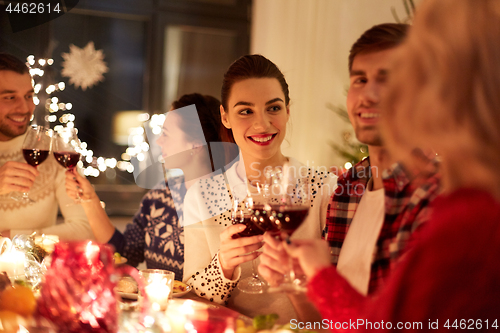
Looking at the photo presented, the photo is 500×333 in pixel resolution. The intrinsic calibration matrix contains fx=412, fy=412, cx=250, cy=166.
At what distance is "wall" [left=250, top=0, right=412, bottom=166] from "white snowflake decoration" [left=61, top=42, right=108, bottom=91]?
5.18 ft

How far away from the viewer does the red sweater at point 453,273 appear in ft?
1.90

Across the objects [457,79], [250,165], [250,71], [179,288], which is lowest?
[179,288]

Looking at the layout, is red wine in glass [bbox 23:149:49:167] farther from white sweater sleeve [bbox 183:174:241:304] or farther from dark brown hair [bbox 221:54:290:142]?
dark brown hair [bbox 221:54:290:142]

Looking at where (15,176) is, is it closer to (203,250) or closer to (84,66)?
(203,250)

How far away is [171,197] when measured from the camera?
2.19 meters

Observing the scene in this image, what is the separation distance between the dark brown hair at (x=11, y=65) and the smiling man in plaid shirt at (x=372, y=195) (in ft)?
6.11

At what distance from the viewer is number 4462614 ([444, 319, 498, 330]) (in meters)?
0.59

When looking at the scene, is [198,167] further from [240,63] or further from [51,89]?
[51,89]

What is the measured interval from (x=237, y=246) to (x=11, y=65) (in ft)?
5.84

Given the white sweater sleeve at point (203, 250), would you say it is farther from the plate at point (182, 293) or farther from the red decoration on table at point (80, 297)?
the red decoration on table at point (80, 297)

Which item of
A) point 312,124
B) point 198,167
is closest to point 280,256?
point 198,167

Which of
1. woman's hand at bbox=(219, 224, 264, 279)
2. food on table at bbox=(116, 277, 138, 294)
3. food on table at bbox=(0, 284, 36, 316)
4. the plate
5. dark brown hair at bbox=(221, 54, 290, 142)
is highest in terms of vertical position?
dark brown hair at bbox=(221, 54, 290, 142)

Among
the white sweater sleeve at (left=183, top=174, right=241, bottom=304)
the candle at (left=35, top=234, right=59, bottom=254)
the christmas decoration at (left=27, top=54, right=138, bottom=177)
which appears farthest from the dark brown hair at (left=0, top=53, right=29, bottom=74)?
the white sweater sleeve at (left=183, top=174, right=241, bottom=304)

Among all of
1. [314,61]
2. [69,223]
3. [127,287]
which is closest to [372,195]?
[127,287]
